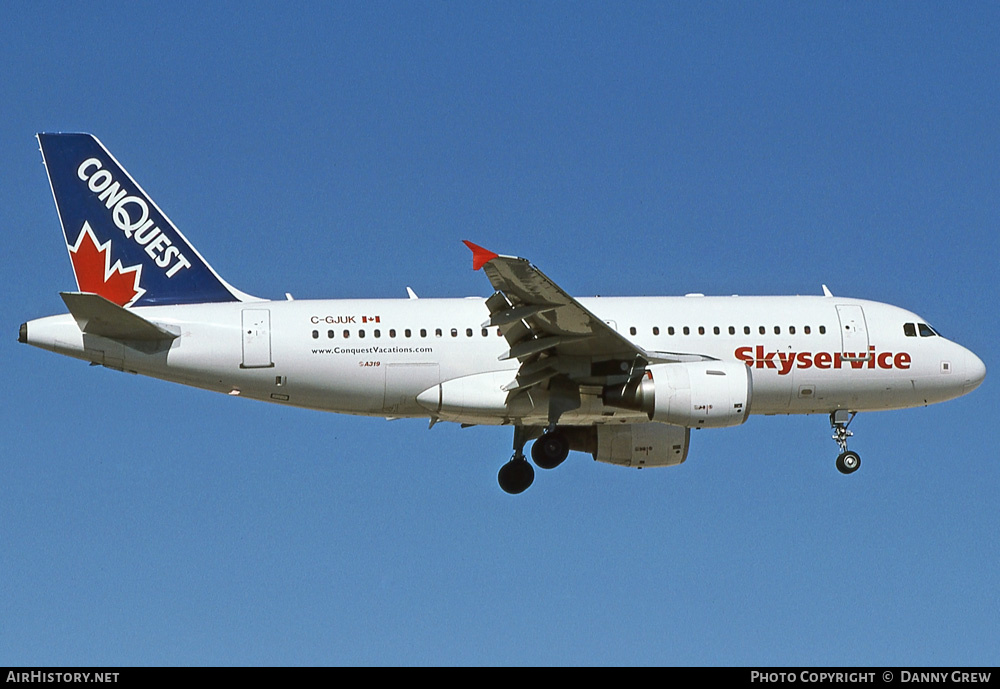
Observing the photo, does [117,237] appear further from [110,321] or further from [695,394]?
[695,394]

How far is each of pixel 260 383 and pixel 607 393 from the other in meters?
8.80

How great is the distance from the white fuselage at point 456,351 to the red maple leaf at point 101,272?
73 cm

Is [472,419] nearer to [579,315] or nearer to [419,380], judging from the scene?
[419,380]

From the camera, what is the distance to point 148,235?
38.3 m

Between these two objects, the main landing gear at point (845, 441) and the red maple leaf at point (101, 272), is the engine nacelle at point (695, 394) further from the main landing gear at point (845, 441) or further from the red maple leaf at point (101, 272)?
the red maple leaf at point (101, 272)

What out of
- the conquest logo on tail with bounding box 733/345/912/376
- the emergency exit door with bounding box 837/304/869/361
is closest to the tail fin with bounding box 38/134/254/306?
the conquest logo on tail with bounding box 733/345/912/376

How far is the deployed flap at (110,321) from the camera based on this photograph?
113ft

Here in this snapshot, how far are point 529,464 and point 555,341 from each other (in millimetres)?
4449

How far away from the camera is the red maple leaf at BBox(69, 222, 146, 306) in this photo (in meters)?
37.7

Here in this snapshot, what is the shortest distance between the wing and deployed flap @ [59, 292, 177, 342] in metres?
8.46

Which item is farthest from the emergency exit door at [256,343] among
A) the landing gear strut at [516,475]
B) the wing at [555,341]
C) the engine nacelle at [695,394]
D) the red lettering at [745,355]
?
the red lettering at [745,355]

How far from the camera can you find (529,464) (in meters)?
38.5
